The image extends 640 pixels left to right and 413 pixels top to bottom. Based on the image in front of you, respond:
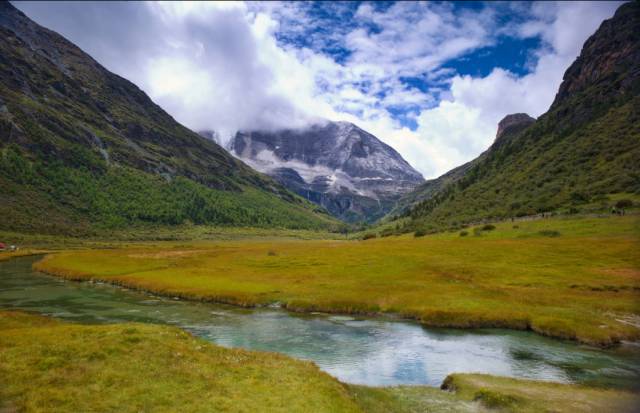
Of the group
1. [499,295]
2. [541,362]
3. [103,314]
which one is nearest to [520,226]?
[499,295]

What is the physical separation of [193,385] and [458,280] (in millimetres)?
57284

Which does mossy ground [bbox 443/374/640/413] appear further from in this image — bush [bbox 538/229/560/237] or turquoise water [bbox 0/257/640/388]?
bush [bbox 538/229/560/237]

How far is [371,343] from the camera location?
145ft

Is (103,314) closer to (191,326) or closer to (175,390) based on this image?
(191,326)

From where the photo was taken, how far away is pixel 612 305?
5203 cm

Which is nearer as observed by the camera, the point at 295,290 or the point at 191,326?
the point at 191,326

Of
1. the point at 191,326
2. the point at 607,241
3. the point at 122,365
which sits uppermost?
the point at 607,241

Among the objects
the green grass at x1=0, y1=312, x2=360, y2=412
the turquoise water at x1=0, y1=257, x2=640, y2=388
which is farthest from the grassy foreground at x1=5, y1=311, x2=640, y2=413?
the turquoise water at x1=0, y1=257, x2=640, y2=388

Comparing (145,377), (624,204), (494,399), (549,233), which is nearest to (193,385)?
(145,377)

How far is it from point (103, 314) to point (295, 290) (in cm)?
2871

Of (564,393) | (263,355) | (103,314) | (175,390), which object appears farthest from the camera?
(103,314)

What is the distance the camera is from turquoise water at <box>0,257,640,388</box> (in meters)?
35.3

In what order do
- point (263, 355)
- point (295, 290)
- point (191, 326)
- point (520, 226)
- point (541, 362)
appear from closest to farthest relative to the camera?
point (263, 355)
point (541, 362)
point (191, 326)
point (295, 290)
point (520, 226)

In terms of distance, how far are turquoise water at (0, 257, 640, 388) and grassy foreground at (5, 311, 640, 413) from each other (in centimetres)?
503
